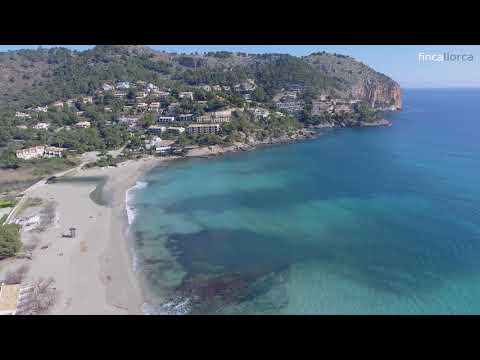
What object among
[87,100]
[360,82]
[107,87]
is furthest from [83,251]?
[360,82]

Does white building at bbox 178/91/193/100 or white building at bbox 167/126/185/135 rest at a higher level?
white building at bbox 178/91/193/100

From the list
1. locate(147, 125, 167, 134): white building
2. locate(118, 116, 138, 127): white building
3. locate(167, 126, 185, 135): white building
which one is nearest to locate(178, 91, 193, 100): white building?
locate(118, 116, 138, 127): white building

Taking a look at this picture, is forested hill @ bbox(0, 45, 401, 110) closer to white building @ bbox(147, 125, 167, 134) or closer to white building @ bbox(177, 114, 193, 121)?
white building @ bbox(177, 114, 193, 121)

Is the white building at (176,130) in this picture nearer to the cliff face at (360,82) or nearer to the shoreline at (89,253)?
the shoreline at (89,253)

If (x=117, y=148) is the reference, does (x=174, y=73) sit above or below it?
above
